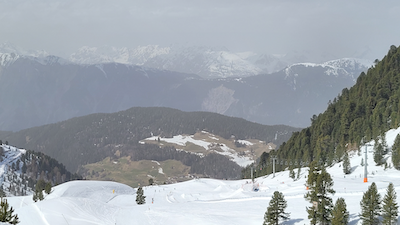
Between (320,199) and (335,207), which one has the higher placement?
(320,199)

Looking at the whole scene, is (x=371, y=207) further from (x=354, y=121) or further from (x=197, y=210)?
(x=354, y=121)

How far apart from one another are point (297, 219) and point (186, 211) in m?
23.9

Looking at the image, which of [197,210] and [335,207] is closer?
[335,207]

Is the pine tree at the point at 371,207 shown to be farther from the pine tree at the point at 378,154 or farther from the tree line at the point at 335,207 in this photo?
the pine tree at the point at 378,154

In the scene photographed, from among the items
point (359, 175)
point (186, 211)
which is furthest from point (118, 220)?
point (359, 175)

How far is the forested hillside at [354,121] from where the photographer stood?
12325 centimetres

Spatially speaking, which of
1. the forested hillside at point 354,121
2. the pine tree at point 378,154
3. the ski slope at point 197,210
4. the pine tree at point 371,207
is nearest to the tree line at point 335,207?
the pine tree at point 371,207

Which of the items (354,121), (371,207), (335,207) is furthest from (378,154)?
(335,207)

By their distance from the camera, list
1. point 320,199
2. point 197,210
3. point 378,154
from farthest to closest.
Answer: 1. point 378,154
2. point 197,210
3. point 320,199

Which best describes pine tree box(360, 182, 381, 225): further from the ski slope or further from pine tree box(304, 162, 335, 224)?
pine tree box(304, 162, 335, 224)

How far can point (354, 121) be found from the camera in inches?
5433

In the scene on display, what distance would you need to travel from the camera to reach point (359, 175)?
291ft

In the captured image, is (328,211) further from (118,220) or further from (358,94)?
(358,94)

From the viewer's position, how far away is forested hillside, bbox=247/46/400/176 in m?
123
